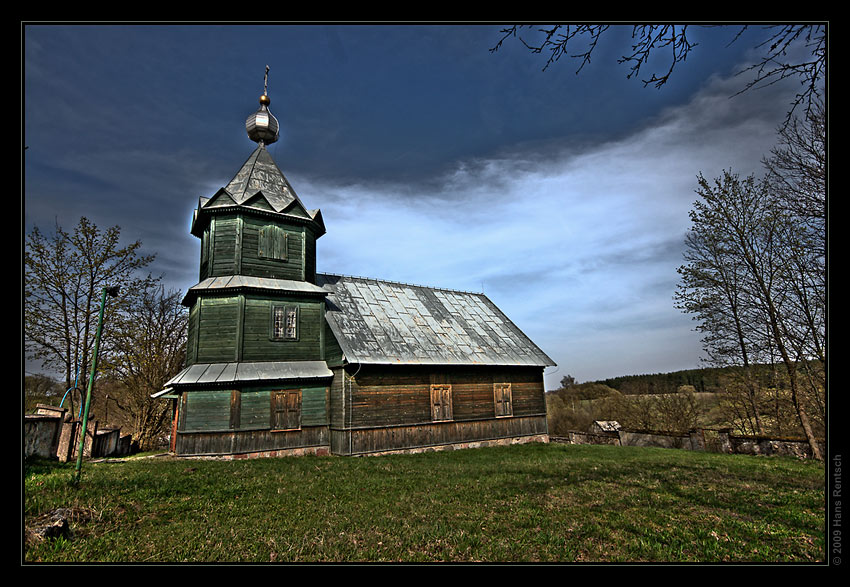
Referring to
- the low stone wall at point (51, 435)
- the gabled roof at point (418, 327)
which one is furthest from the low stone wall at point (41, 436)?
the gabled roof at point (418, 327)

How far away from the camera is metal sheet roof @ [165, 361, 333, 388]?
55.9ft

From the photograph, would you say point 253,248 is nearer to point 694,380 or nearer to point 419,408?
point 419,408

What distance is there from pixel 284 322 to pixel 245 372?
293 centimetres

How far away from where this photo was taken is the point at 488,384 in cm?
2319

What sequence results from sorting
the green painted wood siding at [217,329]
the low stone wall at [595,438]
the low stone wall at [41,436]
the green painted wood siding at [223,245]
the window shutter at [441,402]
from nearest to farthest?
the low stone wall at [41,436], the green painted wood siding at [217,329], the green painted wood siding at [223,245], the window shutter at [441,402], the low stone wall at [595,438]

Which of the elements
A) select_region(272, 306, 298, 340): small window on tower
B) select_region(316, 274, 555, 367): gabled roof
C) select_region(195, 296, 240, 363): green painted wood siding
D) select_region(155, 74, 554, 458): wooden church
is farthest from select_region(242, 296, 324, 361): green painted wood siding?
select_region(316, 274, 555, 367): gabled roof

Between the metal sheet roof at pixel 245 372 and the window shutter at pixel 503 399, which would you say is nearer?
the metal sheet roof at pixel 245 372

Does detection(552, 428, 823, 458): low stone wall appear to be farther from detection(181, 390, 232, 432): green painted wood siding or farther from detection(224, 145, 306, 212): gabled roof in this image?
detection(224, 145, 306, 212): gabled roof

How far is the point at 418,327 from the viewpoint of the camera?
23.7 m

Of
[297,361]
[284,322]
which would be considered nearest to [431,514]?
[297,361]

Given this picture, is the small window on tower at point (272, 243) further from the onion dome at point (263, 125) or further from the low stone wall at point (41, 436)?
the low stone wall at point (41, 436)

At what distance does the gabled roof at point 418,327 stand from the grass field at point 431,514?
765cm

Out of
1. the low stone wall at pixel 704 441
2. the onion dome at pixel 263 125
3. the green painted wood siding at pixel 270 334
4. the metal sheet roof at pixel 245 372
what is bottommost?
the low stone wall at pixel 704 441

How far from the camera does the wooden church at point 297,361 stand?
17.5 meters
